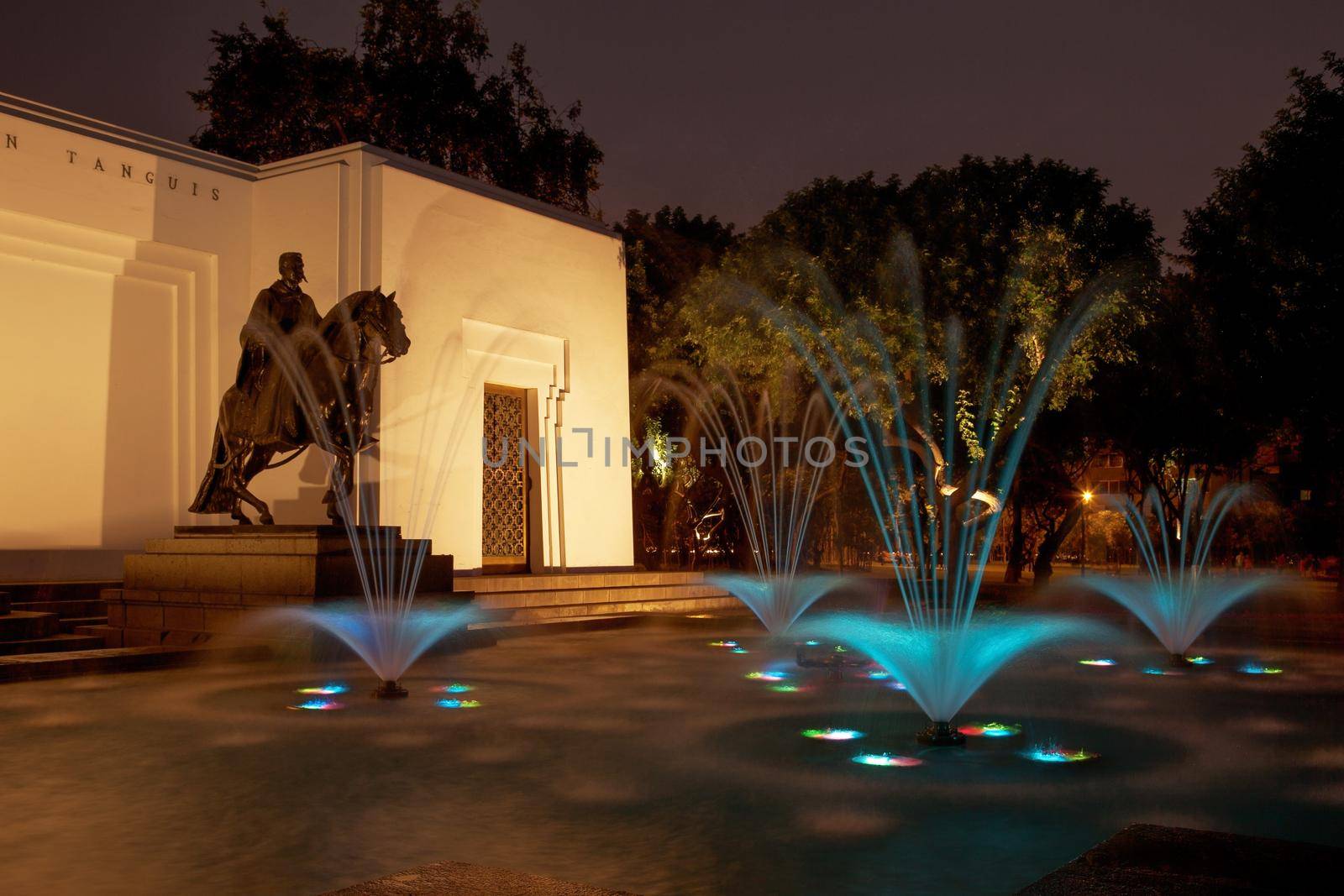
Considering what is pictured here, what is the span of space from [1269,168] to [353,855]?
65.6 feet

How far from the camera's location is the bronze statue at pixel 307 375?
1159 centimetres

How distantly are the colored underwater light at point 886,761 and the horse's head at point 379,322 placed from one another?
7.06 metres

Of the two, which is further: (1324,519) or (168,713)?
(1324,519)

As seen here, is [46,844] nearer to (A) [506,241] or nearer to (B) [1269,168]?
(A) [506,241]

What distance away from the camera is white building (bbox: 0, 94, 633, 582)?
1488cm

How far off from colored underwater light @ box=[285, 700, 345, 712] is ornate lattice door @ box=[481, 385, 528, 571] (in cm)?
1022

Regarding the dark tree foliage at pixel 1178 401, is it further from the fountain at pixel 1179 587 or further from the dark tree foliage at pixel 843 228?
the dark tree foliage at pixel 843 228

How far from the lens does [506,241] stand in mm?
18828

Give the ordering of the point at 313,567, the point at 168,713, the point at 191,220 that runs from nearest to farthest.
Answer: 1. the point at 168,713
2. the point at 313,567
3. the point at 191,220

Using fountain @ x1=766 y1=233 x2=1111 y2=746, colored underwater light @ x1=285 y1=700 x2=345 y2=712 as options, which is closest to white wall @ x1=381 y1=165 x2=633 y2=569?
fountain @ x1=766 y1=233 x2=1111 y2=746

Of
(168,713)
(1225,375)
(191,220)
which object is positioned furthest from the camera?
(1225,375)

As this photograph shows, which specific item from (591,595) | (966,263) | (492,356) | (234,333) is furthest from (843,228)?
(234,333)

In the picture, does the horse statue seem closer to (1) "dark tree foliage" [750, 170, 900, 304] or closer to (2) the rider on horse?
(2) the rider on horse

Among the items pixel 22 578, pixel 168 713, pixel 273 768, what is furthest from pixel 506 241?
pixel 273 768
